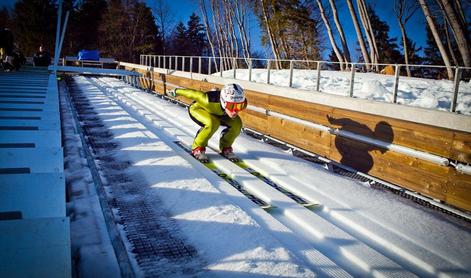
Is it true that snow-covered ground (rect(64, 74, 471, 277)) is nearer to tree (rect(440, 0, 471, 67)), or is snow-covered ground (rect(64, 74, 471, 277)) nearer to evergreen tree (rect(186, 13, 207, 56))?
tree (rect(440, 0, 471, 67))

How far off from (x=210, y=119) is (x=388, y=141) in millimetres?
2586

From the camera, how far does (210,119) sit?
5250 millimetres

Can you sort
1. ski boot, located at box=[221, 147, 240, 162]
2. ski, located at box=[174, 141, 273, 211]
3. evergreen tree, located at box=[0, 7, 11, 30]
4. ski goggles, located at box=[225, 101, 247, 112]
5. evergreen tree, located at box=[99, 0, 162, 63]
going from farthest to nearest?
evergreen tree, located at box=[0, 7, 11, 30] < evergreen tree, located at box=[99, 0, 162, 63] < ski boot, located at box=[221, 147, 240, 162] < ski goggles, located at box=[225, 101, 247, 112] < ski, located at box=[174, 141, 273, 211]

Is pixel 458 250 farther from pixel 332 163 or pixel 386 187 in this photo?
pixel 332 163

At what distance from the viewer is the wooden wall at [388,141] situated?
3.86 m

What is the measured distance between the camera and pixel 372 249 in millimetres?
2867

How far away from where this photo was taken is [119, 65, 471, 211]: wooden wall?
386 cm

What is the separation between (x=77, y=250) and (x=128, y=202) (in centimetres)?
101

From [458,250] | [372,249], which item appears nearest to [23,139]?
[372,249]

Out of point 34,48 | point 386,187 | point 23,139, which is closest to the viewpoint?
point 23,139

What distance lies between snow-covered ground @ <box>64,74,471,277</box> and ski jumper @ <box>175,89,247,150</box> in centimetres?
36

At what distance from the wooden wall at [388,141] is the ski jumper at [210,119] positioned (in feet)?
5.23

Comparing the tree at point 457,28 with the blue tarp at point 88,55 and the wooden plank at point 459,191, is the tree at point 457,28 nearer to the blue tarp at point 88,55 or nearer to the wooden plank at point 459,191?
the wooden plank at point 459,191

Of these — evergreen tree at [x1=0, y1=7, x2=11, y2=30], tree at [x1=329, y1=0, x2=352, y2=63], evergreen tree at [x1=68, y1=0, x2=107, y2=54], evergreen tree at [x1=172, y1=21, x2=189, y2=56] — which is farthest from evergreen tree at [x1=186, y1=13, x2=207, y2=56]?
tree at [x1=329, y1=0, x2=352, y2=63]
